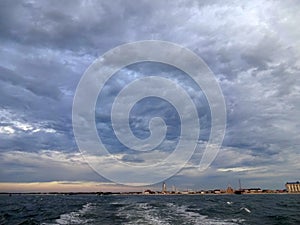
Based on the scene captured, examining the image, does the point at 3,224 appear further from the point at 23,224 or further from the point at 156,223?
the point at 156,223

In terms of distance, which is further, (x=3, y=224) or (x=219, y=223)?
(x=3, y=224)

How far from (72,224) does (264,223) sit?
774 inches

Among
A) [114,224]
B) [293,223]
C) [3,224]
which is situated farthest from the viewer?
[3,224]

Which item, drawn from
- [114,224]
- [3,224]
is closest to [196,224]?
[114,224]

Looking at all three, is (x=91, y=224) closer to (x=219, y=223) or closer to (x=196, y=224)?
(x=196, y=224)

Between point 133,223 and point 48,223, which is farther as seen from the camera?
point 48,223

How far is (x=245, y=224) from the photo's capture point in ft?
94.9

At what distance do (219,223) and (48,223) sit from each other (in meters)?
17.5

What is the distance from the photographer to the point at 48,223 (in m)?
30.7

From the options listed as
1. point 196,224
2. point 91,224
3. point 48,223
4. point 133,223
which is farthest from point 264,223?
point 48,223

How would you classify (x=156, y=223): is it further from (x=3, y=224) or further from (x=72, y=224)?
(x=3, y=224)

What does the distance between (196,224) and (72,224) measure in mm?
12161

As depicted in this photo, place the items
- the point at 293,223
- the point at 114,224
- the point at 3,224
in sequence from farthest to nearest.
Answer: the point at 3,224 → the point at 293,223 → the point at 114,224

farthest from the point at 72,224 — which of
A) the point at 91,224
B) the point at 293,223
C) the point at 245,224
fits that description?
the point at 293,223
